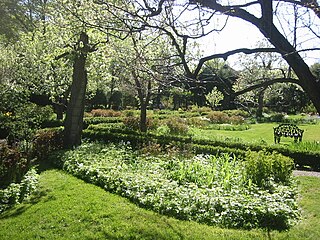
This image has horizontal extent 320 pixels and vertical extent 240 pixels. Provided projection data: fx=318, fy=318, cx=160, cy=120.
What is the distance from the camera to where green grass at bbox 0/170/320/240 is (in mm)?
5055

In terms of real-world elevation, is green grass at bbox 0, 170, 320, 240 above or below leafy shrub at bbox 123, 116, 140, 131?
below

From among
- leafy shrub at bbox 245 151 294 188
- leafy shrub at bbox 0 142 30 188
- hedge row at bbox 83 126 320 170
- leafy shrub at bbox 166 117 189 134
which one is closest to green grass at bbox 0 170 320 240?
leafy shrub at bbox 0 142 30 188

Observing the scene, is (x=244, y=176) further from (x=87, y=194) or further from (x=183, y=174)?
(x=87, y=194)

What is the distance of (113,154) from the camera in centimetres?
1029

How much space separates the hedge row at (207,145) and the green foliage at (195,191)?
6.21ft

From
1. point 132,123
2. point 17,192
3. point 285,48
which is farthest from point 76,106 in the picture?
point 285,48

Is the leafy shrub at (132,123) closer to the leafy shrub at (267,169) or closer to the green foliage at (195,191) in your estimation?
the green foliage at (195,191)

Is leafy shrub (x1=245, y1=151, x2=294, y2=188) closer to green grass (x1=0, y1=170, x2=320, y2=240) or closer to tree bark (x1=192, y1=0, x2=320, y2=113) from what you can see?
green grass (x1=0, y1=170, x2=320, y2=240)

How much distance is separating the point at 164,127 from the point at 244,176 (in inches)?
460

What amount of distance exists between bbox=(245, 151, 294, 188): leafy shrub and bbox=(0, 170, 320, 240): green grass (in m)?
1.03

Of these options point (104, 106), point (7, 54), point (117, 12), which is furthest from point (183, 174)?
point (104, 106)

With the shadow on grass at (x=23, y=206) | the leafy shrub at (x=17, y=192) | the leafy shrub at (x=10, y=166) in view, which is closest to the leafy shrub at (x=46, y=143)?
the leafy shrub at (x=10, y=166)

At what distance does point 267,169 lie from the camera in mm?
7852

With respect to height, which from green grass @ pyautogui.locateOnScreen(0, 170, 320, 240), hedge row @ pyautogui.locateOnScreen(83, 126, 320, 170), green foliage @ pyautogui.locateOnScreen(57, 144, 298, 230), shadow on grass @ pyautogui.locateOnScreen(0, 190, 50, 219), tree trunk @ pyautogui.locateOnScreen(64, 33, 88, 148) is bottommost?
shadow on grass @ pyautogui.locateOnScreen(0, 190, 50, 219)
